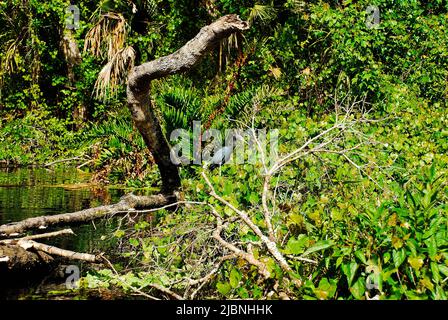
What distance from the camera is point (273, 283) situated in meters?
3.88

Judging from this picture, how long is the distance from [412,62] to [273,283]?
8017mm

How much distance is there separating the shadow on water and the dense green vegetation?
0.42 metres

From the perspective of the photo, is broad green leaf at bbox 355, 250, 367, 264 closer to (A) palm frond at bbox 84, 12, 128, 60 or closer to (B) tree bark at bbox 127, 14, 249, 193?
(B) tree bark at bbox 127, 14, 249, 193

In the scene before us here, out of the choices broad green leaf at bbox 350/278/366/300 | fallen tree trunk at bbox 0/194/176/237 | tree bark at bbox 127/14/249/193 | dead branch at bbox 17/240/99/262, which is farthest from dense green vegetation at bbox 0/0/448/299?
tree bark at bbox 127/14/249/193

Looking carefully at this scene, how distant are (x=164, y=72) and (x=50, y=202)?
403 cm

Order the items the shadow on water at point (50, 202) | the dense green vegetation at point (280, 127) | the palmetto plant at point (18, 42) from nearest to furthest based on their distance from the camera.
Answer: the dense green vegetation at point (280, 127) < the shadow on water at point (50, 202) < the palmetto plant at point (18, 42)

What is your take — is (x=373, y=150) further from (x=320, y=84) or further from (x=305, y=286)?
(x=320, y=84)

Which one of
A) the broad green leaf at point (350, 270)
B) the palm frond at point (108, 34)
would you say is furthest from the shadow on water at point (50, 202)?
the palm frond at point (108, 34)

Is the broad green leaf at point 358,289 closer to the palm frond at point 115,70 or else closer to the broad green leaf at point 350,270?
the broad green leaf at point 350,270

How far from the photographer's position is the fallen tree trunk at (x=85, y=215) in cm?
633

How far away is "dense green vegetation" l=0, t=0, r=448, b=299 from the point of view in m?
3.47

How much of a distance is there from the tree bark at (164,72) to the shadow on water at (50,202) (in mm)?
1100
